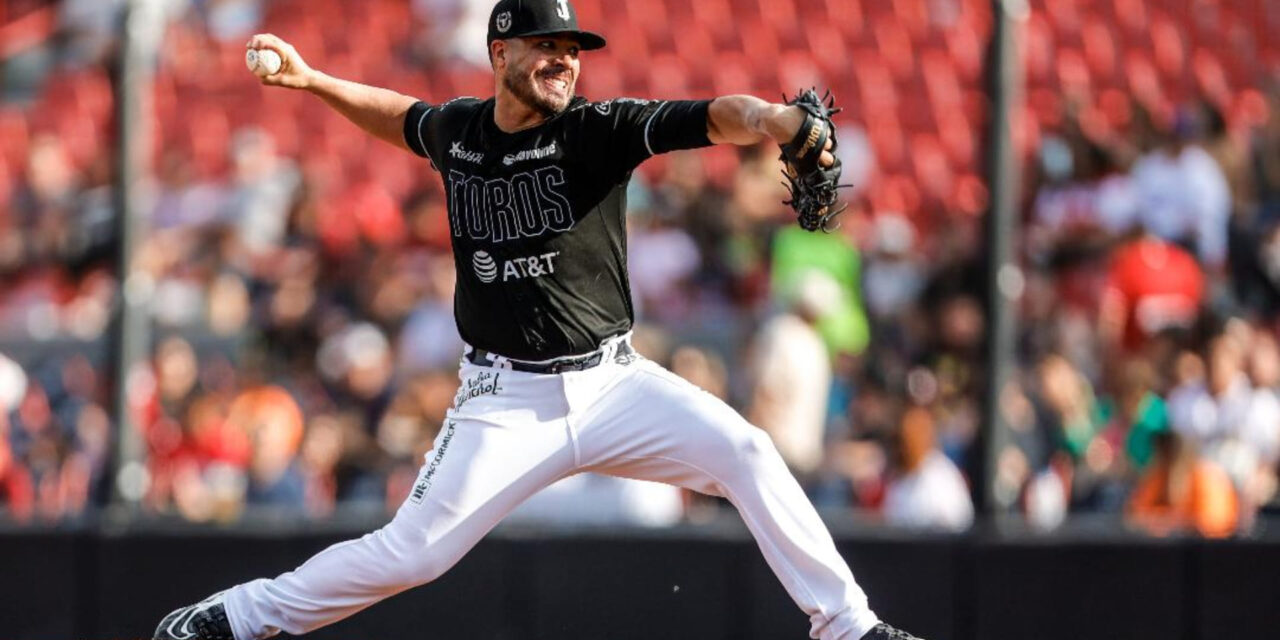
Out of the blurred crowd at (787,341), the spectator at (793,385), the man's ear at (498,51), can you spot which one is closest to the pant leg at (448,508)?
the man's ear at (498,51)

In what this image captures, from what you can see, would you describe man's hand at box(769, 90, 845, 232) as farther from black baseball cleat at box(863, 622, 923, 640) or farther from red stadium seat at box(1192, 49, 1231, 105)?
red stadium seat at box(1192, 49, 1231, 105)

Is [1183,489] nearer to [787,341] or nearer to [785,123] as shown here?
[787,341]

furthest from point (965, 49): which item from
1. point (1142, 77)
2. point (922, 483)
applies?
point (922, 483)

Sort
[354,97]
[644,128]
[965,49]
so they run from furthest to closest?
1. [965,49]
2. [354,97]
3. [644,128]

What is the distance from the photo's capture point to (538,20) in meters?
5.09

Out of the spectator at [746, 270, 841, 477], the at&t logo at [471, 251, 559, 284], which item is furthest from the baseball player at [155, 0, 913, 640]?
the spectator at [746, 270, 841, 477]

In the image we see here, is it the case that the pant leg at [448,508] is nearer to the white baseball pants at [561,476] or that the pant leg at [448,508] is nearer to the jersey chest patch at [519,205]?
the white baseball pants at [561,476]

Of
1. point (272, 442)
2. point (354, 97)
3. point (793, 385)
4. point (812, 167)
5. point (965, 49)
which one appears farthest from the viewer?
point (965, 49)

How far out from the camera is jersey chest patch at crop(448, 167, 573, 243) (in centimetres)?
518

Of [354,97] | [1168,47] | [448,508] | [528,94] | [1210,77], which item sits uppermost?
[1168,47]

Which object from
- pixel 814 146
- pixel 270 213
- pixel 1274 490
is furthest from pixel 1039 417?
pixel 270 213

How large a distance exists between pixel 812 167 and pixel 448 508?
143cm

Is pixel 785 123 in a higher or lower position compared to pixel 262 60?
lower

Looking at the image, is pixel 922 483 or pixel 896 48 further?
pixel 896 48
